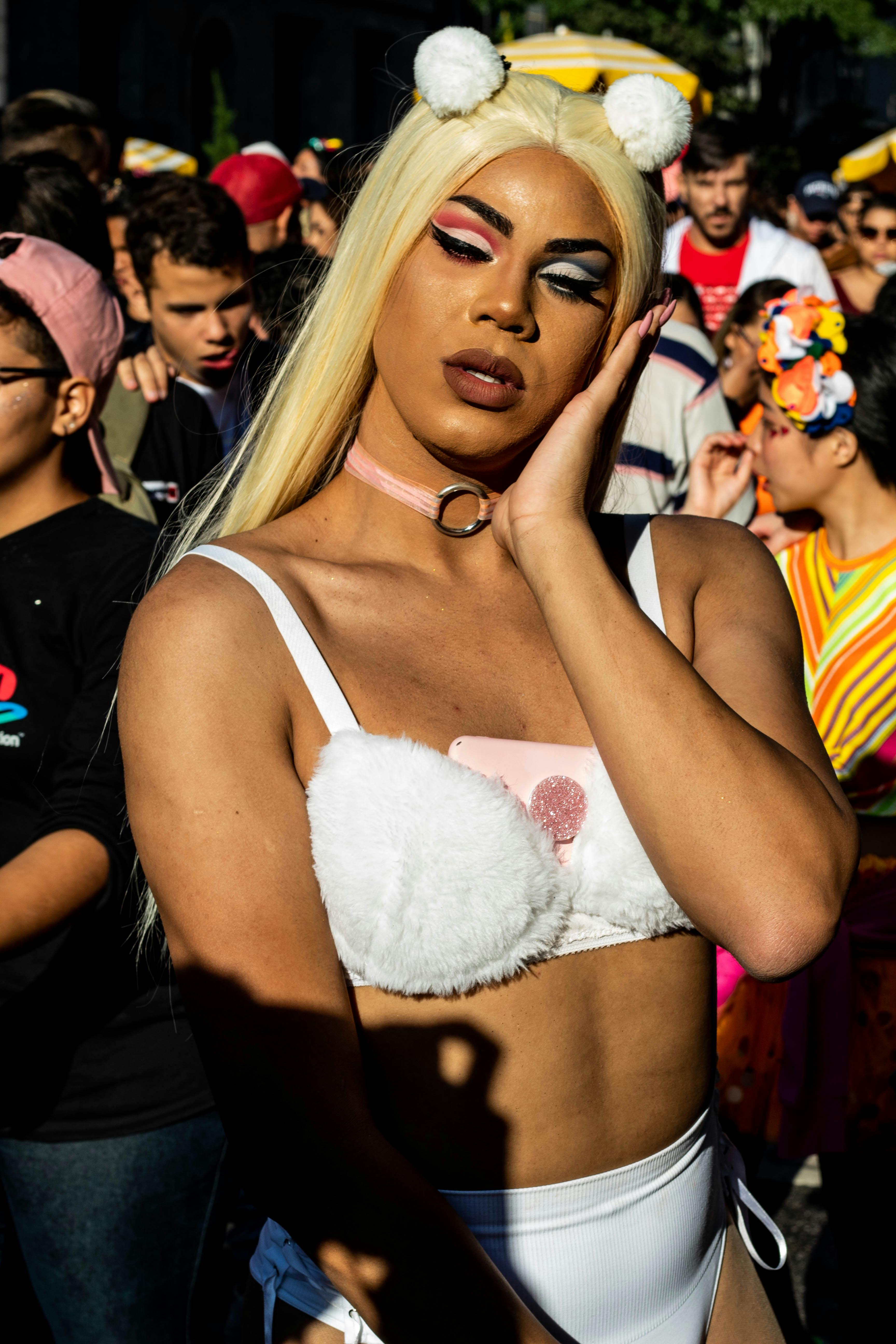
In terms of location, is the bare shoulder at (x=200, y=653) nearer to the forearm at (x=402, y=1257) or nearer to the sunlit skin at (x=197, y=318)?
the forearm at (x=402, y=1257)

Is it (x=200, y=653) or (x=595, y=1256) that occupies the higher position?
(x=200, y=653)

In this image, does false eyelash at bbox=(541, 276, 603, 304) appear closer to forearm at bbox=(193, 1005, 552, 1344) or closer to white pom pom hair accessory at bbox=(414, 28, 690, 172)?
white pom pom hair accessory at bbox=(414, 28, 690, 172)

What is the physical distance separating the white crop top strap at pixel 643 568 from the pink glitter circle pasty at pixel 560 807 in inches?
10.3

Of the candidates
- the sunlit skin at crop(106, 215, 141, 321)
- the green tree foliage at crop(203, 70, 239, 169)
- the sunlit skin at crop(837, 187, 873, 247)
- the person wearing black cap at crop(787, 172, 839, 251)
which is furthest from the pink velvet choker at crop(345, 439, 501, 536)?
the green tree foliage at crop(203, 70, 239, 169)

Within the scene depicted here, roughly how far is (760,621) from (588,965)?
56cm

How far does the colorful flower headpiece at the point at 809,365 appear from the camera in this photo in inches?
137

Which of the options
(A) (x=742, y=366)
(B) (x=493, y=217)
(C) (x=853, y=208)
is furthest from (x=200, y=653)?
(C) (x=853, y=208)

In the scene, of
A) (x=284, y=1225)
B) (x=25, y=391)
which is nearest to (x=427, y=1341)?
(x=284, y=1225)

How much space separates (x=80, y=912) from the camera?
6.95 ft

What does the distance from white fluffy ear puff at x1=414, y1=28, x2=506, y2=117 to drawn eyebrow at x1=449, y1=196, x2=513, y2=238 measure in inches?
6.1

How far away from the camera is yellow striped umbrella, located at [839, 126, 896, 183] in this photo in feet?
28.3

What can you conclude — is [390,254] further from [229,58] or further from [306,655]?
[229,58]

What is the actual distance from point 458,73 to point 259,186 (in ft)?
18.8

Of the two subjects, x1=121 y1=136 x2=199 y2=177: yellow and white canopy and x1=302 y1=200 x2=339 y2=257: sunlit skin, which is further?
x1=121 y1=136 x2=199 y2=177: yellow and white canopy
